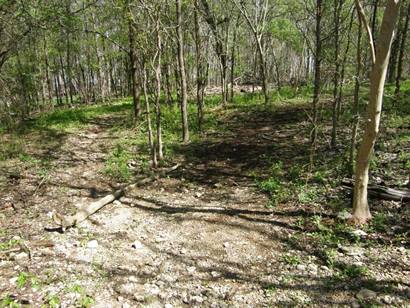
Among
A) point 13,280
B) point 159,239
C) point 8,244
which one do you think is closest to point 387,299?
point 159,239

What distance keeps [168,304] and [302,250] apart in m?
2.46

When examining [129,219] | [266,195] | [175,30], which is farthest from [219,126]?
[129,219]

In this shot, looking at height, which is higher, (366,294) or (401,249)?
(401,249)

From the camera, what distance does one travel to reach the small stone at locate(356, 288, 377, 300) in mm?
4227

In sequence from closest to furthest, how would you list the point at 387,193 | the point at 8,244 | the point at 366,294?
the point at 366,294 → the point at 8,244 → the point at 387,193

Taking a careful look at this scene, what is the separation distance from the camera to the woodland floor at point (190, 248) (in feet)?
14.2

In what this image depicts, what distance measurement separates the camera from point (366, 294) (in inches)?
168

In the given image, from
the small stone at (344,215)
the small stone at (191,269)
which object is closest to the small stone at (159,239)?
the small stone at (191,269)

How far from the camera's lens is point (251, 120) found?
14930 millimetres

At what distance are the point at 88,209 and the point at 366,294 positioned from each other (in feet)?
17.4

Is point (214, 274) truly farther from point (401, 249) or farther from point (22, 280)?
point (401, 249)

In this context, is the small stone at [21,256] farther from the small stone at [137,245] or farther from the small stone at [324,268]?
the small stone at [324,268]

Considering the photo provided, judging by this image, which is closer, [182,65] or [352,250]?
[352,250]

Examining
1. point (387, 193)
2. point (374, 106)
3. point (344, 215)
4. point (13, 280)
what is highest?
point (374, 106)
